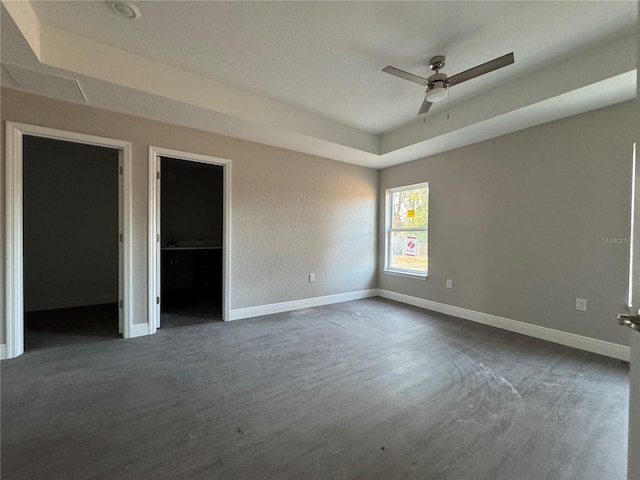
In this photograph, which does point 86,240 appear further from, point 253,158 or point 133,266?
point 253,158

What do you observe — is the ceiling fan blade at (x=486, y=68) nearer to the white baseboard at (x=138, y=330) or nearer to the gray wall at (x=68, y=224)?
the white baseboard at (x=138, y=330)

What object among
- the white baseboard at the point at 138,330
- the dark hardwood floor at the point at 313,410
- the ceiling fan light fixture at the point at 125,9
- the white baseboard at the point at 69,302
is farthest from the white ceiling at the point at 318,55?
the white baseboard at the point at 69,302

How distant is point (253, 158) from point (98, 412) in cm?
304

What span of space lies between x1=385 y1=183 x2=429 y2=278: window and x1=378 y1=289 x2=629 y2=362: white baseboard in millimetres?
535

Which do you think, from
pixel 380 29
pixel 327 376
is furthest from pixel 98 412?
pixel 380 29

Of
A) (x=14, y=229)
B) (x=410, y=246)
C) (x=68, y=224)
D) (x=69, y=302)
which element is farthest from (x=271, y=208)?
(x=69, y=302)

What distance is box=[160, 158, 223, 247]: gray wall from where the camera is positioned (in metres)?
5.08

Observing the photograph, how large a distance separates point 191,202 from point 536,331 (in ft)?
19.0

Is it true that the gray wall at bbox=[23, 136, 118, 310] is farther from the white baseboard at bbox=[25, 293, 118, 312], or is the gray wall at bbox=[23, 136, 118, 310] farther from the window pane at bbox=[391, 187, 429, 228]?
the window pane at bbox=[391, 187, 429, 228]

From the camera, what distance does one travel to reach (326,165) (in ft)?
14.6

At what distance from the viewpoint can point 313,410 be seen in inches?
70.7

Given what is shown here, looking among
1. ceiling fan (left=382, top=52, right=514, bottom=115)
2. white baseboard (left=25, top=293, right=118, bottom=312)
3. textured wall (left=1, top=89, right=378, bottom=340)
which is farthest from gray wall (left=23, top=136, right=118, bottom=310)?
ceiling fan (left=382, top=52, right=514, bottom=115)

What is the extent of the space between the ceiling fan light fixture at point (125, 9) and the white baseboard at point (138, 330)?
2.83 metres

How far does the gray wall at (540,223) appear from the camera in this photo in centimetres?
261
